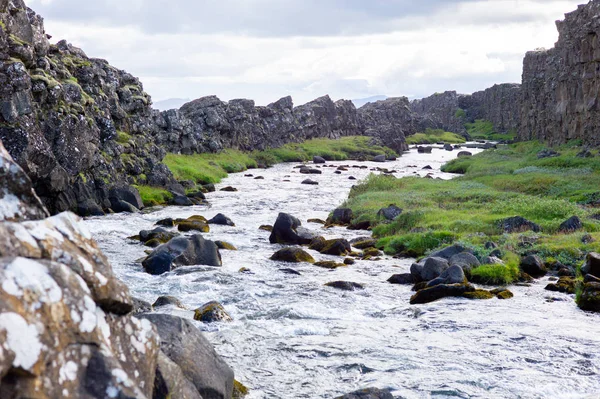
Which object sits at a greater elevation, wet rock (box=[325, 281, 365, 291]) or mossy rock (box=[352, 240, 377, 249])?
wet rock (box=[325, 281, 365, 291])

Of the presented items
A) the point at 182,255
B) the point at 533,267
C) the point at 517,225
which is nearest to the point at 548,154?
the point at 517,225

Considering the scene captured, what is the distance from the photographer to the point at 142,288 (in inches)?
1019

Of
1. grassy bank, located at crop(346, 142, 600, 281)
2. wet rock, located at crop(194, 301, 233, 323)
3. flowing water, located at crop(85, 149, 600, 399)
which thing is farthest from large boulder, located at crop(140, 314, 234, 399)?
grassy bank, located at crop(346, 142, 600, 281)

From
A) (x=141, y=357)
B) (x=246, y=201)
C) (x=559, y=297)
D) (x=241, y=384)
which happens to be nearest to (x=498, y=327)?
(x=559, y=297)

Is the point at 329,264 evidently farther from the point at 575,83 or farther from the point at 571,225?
the point at 575,83

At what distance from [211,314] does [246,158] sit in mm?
89908

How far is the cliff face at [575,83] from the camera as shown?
7569cm

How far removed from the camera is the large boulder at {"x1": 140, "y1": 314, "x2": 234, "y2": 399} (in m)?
11.3

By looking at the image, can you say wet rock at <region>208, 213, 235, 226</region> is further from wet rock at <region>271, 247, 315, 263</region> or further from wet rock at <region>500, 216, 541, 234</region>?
wet rock at <region>500, 216, 541, 234</region>

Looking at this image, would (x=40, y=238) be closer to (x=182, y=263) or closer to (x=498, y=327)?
(x=498, y=327)

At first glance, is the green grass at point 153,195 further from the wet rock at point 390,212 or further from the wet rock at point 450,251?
the wet rock at point 450,251

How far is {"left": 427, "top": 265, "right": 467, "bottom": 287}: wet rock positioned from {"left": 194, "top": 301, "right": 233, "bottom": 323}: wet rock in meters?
9.66

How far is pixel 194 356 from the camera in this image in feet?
38.3

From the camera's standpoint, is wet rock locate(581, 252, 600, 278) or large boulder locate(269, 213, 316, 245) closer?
wet rock locate(581, 252, 600, 278)
